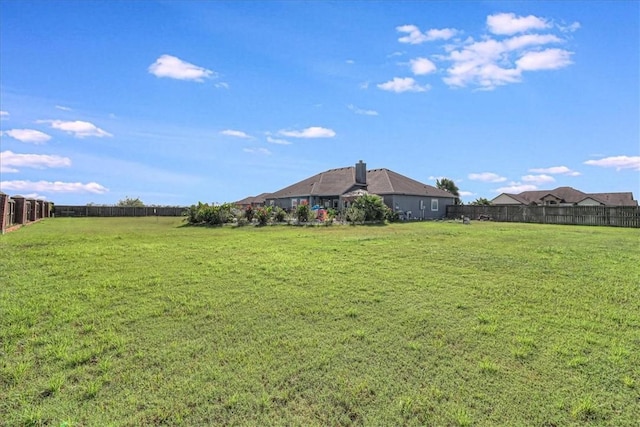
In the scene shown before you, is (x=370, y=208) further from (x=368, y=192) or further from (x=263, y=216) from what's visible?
(x=368, y=192)

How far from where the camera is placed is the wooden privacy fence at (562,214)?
77.0ft

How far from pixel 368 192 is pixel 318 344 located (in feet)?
85.5

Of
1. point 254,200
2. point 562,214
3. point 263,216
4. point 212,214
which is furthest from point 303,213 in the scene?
point 254,200

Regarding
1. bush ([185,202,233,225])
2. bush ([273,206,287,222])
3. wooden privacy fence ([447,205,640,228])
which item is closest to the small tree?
bush ([273,206,287,222])

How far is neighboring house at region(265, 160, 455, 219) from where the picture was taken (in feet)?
94.2

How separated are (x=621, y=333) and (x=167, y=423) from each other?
18.8ft

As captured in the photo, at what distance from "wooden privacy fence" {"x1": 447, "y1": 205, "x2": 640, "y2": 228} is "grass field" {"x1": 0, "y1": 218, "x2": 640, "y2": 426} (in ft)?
67.3

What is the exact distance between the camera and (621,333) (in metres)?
4.84

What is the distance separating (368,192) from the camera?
29906 mm

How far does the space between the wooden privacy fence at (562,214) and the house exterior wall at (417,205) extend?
5.82 feet

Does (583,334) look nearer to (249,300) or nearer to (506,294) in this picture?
(506,294)

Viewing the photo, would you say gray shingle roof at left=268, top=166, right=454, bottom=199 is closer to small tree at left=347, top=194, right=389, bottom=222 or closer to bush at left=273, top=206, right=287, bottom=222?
small tree at left=347, top=194, right=389, bottom=222

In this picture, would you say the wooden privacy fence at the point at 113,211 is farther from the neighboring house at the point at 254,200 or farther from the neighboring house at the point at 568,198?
the neighboring house at the point at 568,198

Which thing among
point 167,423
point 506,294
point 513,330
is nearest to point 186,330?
point 167,423
